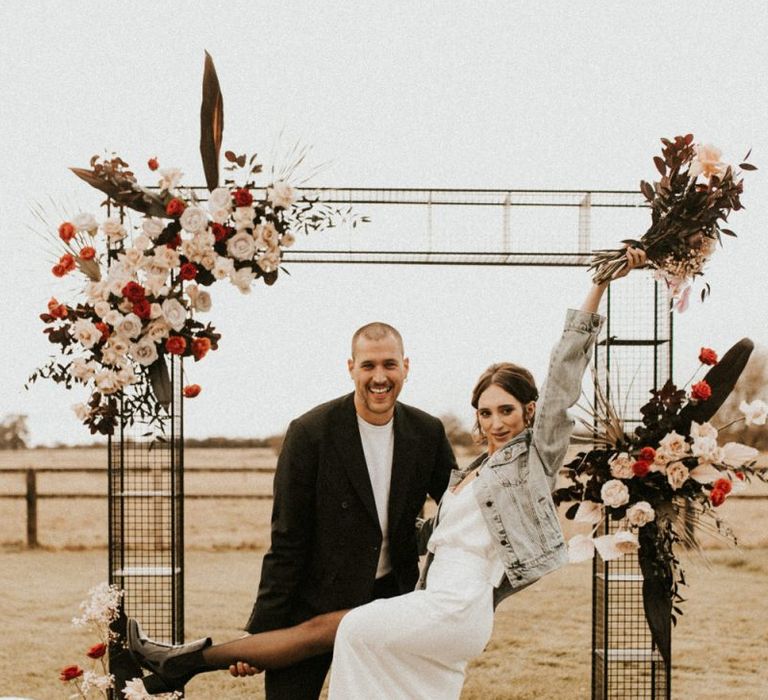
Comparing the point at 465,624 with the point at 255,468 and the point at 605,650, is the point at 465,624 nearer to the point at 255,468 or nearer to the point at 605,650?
the point at 605,650

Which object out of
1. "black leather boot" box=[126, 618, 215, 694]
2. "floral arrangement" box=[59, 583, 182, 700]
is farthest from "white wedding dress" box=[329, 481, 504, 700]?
"floral arrangement" box=[59, 583, 182, 700]

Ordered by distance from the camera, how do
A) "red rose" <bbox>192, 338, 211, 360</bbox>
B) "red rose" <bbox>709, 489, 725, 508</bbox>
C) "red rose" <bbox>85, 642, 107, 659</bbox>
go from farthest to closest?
"red rose" <bbox>85, 642, 107, 659</bbox> → "red rose" <bbox>192, 338, 211, 360</bbox> → "red rose" <bbox>709, 489, 725, 508</bbox>

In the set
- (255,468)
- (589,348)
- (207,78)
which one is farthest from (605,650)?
(255,468)

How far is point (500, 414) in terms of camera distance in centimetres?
337

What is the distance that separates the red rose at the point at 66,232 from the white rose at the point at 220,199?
0.56m

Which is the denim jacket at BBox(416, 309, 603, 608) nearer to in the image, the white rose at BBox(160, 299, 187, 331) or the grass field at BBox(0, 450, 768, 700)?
the white rose at BBox(160, 299, 187, 331)

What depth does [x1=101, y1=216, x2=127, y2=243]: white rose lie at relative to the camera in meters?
3.71

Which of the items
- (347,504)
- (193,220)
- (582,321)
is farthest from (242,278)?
(582,321)

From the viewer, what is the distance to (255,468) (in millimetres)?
9445

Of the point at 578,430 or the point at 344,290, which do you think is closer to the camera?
the point at 578,430

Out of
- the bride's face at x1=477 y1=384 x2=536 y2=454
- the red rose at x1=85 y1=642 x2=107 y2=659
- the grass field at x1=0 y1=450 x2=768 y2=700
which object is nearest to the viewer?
the bride's face at x1=477 y1=384 x2=536 y2=454

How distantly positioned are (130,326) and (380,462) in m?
1.11

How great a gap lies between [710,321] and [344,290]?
2788 millimetres

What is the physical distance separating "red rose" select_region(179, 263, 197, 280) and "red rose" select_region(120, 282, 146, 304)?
17 cm
